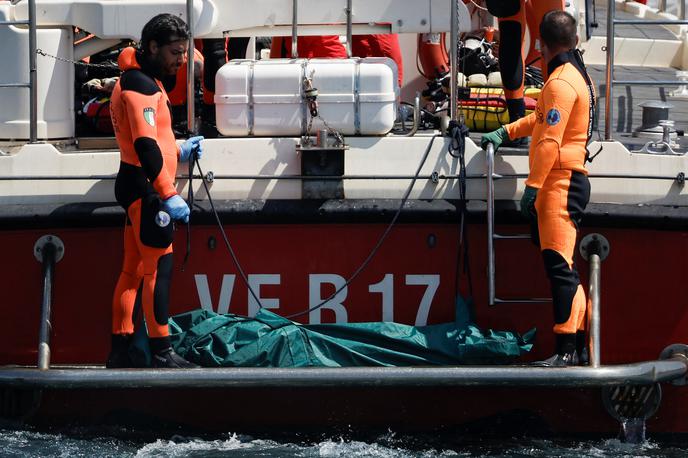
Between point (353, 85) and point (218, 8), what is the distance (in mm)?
877

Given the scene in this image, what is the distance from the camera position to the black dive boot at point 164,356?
517 centimetres

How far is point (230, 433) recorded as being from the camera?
214 inches

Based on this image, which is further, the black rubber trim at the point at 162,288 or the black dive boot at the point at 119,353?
the black dive boot at the point at 119,353

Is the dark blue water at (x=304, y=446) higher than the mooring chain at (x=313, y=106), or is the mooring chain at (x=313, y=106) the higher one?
the mooring chain at (x=313, y=106)

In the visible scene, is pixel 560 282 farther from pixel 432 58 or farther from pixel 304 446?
pixel 432 58

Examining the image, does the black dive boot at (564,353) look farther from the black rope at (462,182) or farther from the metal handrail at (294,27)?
the metal handrail at (294,27)

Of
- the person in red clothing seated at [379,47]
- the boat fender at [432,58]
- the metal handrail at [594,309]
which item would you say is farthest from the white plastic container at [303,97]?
the boat fender at [432,58]

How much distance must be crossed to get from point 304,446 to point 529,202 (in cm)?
141

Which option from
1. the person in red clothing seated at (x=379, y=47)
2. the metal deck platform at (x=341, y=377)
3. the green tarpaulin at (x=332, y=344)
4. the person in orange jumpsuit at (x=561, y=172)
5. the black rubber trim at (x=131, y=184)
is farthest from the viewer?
the person in red clothing seated at (x=379, y=47)

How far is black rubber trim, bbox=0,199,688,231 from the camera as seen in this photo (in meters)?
5.25

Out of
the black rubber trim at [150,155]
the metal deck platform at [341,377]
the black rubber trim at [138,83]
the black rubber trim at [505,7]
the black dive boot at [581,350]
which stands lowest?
the metal deck platform at [341,377]

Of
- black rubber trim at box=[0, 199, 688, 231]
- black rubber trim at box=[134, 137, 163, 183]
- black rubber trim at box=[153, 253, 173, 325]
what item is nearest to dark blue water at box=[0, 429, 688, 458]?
black rubber trim at box=[153, 253, 173, 325]

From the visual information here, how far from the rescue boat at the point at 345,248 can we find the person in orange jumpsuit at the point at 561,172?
8.7 inches

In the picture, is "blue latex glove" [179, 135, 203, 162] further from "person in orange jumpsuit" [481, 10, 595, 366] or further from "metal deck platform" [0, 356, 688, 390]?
"person in orange jumpsuit" [481, 10, 595, 366]
